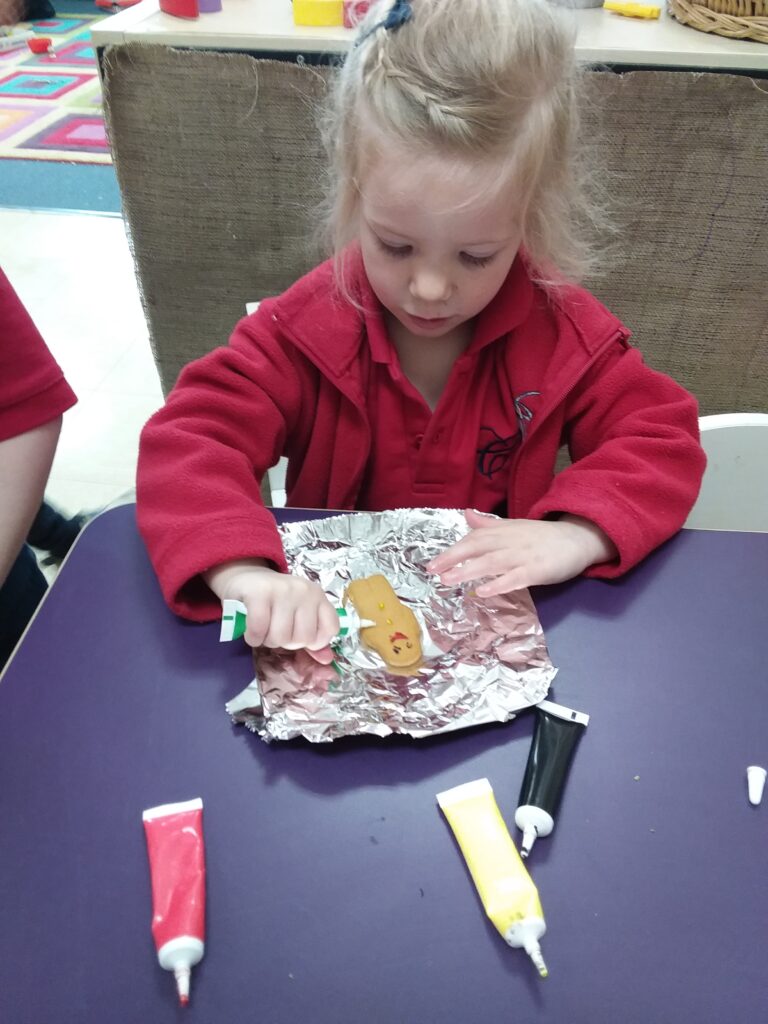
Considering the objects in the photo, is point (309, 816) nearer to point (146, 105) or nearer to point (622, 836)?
point (622, 836)

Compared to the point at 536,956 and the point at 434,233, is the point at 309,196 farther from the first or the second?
the point at 536,956

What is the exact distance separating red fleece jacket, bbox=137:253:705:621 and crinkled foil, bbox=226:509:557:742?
0.23 feet

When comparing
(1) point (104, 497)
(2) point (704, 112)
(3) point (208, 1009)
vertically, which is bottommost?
(1) point (104, 497)

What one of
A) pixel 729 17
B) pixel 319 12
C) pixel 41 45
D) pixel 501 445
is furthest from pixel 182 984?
pixel 41 45

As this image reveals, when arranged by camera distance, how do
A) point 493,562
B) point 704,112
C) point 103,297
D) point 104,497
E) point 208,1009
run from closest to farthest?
point 208,1009, point 493,562, point 704,112, point 104,497, point 103,297

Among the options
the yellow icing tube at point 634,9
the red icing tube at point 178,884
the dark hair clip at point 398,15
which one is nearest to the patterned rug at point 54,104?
the yellow icing tube at point 634,9

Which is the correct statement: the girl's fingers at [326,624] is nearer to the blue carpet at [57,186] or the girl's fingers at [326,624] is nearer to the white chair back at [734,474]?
the white chair back at [734,474]

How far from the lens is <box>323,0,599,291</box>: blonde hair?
0.56 meters

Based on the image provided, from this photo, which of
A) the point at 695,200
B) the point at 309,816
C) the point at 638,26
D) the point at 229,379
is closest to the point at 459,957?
the point at 309,816

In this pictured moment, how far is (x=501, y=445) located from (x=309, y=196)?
656 millimetres

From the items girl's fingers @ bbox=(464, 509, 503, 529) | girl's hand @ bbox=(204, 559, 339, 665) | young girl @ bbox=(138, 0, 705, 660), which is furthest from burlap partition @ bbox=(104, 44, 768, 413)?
girl's hand @ bbox=(204, 559, 339, 665)

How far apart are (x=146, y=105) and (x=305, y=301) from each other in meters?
0.67

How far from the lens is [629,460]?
0.67 metres

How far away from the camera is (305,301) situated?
0.73m
